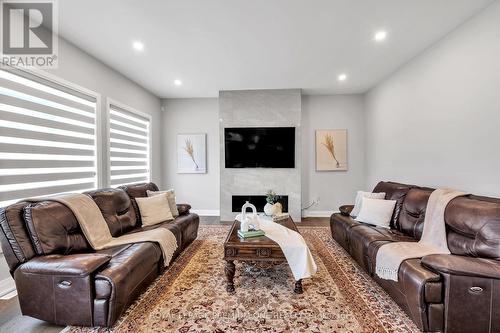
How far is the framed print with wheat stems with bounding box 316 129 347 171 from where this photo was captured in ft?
18.0

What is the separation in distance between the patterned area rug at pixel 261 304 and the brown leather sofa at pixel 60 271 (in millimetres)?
166

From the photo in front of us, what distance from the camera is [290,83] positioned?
4.73 m

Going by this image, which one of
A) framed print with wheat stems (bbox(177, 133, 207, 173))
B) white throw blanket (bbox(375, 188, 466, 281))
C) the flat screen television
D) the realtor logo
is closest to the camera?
white throw blanket (bbox(375, 188, 466, 281))

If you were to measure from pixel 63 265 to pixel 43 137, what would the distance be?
5.56ft

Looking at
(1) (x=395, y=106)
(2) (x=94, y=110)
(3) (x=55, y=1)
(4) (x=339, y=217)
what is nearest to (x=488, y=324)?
(4) (x=339, y=217)

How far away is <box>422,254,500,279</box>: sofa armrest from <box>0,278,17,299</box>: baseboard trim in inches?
148

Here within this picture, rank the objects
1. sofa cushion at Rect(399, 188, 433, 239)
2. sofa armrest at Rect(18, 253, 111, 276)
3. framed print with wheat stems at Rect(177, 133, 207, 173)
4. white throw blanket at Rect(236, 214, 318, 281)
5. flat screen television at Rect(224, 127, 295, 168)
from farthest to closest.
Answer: framed print with wheat stems at Rect(177, 133, 207, 173), flat screen television at Rect(224, 127, 295, 168), sofa cushion at Rect(399, 188, 433, 239), white throw blanket at Rect(236, 214, 318, 281), sofa armrest at Rect(18, 253, 111, 276)

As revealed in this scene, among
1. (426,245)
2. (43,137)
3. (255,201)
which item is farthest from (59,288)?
(255,201)

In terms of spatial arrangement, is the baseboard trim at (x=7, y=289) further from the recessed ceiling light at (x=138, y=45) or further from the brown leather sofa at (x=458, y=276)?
the brown leather sofa at (x=458, y=276)

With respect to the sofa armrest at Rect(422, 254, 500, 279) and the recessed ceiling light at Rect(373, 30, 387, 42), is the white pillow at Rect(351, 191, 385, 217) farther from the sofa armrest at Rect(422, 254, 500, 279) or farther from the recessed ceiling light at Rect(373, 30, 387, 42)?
the recessed ceiling light at Rect(373, 30, 387, 42)

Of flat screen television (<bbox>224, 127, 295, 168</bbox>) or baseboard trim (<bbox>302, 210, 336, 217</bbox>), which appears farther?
baseboard trim (<bbox>302, 210, 336, 217</bbox>)

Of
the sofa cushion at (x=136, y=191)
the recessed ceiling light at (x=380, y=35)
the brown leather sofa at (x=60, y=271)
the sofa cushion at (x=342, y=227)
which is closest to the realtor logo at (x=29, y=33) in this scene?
the brown leather sofa at (x=60, y=271)

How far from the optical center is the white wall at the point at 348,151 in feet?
18.0

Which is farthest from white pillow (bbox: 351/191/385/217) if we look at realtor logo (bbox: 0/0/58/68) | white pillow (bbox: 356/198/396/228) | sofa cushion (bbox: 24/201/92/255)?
realtor logo (bbox: 0/0/58/68)
